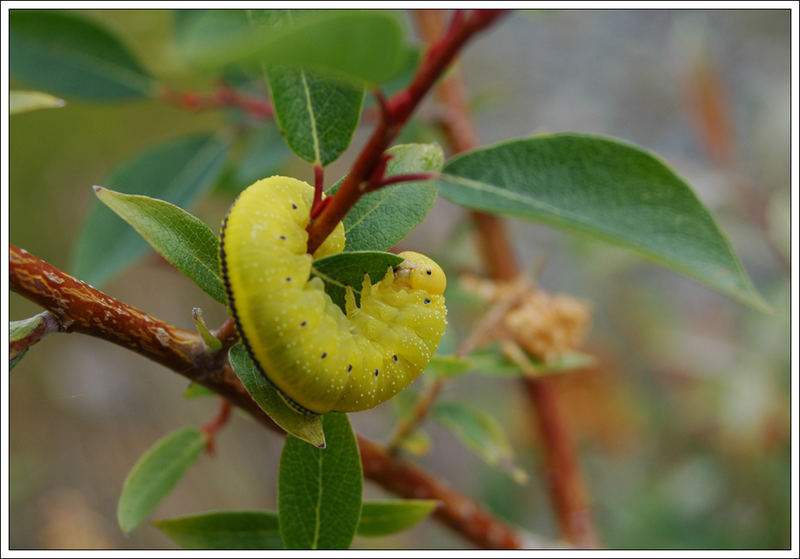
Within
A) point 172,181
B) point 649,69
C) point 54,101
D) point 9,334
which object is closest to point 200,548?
point 9,334

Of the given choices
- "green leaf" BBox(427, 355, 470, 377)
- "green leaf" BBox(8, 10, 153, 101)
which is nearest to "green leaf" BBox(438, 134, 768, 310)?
"green leaf" BBox(427, 355, 470, 377)

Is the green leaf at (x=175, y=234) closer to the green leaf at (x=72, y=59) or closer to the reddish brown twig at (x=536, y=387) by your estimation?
the green leaf at (x=72, y=59)

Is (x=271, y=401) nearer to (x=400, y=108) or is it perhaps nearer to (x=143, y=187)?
(x=400, y=108)

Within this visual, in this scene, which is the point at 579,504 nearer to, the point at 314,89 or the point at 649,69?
the point at 314,89

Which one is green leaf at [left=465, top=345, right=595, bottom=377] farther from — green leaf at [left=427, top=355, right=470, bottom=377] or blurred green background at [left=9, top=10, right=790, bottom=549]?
blurred green background at [left=9, top=10, right=790, bottom=549]

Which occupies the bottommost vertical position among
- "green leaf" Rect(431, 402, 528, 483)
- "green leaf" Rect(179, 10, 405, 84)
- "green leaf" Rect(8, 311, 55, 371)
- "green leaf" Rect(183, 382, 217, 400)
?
"green leaf" Rect(431, 402, 528, 483)

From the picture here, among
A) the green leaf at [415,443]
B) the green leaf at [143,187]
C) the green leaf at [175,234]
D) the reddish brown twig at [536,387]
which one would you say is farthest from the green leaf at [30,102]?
A: the reddish brown twig at [536,387]
